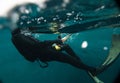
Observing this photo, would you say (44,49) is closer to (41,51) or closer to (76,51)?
(41,51)

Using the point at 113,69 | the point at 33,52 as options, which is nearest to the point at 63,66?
the point at 33,52

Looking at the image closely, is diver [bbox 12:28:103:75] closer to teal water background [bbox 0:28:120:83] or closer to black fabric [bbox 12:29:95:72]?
black fabric [bbox 12:29:95:72]

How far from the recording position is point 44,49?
6262 mm

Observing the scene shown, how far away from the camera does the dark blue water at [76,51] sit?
222 inches

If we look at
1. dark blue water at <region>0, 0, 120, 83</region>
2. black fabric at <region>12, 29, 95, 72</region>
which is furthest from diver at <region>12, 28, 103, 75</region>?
dark blue water at <region>0, 0, 120, 83</region>

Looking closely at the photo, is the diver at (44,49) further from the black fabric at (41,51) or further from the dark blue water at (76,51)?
the dark blue water at (76,51)

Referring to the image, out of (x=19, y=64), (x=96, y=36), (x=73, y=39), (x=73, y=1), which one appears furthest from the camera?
(x=96, y=36)

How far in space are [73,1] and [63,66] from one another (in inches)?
66.8

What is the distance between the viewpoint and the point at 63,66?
6.46 m

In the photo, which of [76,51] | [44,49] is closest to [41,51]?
[44,49]

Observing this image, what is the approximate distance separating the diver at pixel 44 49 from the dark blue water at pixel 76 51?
0.10 metres

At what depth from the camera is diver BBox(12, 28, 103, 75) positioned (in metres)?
5.83

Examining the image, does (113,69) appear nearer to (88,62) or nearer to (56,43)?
(88,62)

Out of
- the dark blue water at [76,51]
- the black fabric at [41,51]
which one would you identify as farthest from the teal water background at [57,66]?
the black fabric at [41,51]
